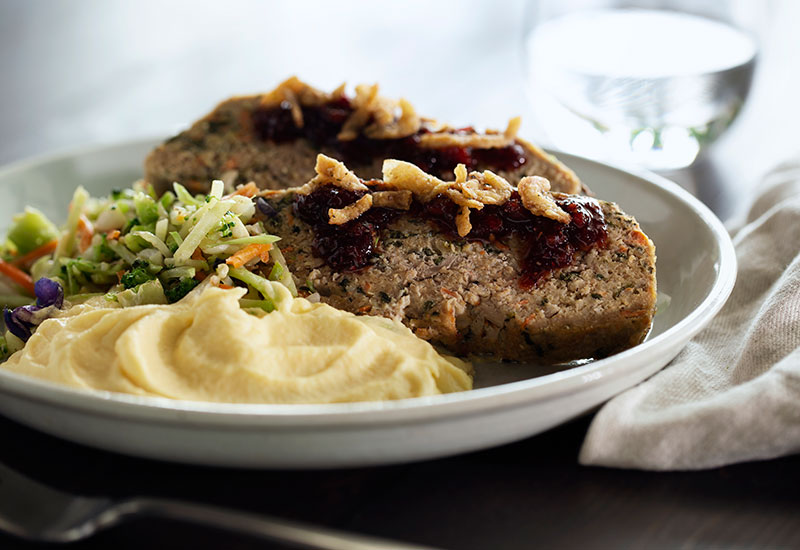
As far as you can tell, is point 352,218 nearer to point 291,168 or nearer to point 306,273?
point 306,273

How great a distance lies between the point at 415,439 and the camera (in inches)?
140

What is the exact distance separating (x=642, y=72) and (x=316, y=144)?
2923mm

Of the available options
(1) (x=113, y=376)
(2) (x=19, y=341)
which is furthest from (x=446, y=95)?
(1) (x=113, y=376)

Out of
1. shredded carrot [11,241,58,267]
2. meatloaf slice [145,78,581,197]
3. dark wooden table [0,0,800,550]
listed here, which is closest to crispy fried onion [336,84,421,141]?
meatloaf slice [145,78,581,197]

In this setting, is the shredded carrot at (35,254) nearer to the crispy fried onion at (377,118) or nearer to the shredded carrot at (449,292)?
the crispy fried onion at (377,118)

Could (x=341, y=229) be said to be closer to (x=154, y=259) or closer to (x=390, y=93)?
(x=154, y=259)

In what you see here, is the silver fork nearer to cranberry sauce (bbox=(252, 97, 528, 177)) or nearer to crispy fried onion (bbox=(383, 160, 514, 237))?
crispy fried onion (bbox=(383, 160, 514, 237))

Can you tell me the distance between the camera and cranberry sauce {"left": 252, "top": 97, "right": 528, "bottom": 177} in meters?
5.97

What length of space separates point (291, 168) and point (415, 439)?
339 cm

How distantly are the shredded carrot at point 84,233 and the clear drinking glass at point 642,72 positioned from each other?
4131 millimetres

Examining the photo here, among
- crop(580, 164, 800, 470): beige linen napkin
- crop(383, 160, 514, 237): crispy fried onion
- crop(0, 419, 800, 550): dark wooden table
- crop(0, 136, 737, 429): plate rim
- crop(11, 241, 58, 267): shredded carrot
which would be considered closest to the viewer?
A: crop(0, 136, 737, 429): plate rim

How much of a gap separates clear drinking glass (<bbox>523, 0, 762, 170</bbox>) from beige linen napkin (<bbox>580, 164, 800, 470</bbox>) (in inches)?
103

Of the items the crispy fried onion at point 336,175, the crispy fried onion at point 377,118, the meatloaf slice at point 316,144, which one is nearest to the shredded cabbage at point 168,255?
the crispy fried onion at point 336,175

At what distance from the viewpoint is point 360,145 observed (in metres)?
6.26
